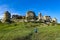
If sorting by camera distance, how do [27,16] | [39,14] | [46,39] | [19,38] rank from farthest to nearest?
[39,14]
[27,16]
[19,38]
[46,39]

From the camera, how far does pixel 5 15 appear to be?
16200cm

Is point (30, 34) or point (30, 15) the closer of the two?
point (30, 34)

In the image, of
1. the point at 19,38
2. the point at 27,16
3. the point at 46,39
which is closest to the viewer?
the point at 46,39

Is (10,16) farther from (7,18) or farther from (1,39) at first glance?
(1,39)

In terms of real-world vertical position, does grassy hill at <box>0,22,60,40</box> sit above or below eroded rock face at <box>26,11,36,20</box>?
below

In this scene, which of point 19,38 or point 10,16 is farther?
point 10,16

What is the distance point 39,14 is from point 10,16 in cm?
3309

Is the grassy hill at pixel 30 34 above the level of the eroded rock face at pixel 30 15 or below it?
below

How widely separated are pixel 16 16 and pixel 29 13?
13.2m

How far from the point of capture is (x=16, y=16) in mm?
170375

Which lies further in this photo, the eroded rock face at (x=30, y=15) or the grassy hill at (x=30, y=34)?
the eroded rock face at (x=30, y=15)

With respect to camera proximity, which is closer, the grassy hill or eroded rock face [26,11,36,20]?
the grassy hill

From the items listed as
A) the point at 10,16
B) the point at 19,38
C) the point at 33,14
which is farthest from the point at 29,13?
the point at 19,38

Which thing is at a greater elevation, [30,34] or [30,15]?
[30,15]
